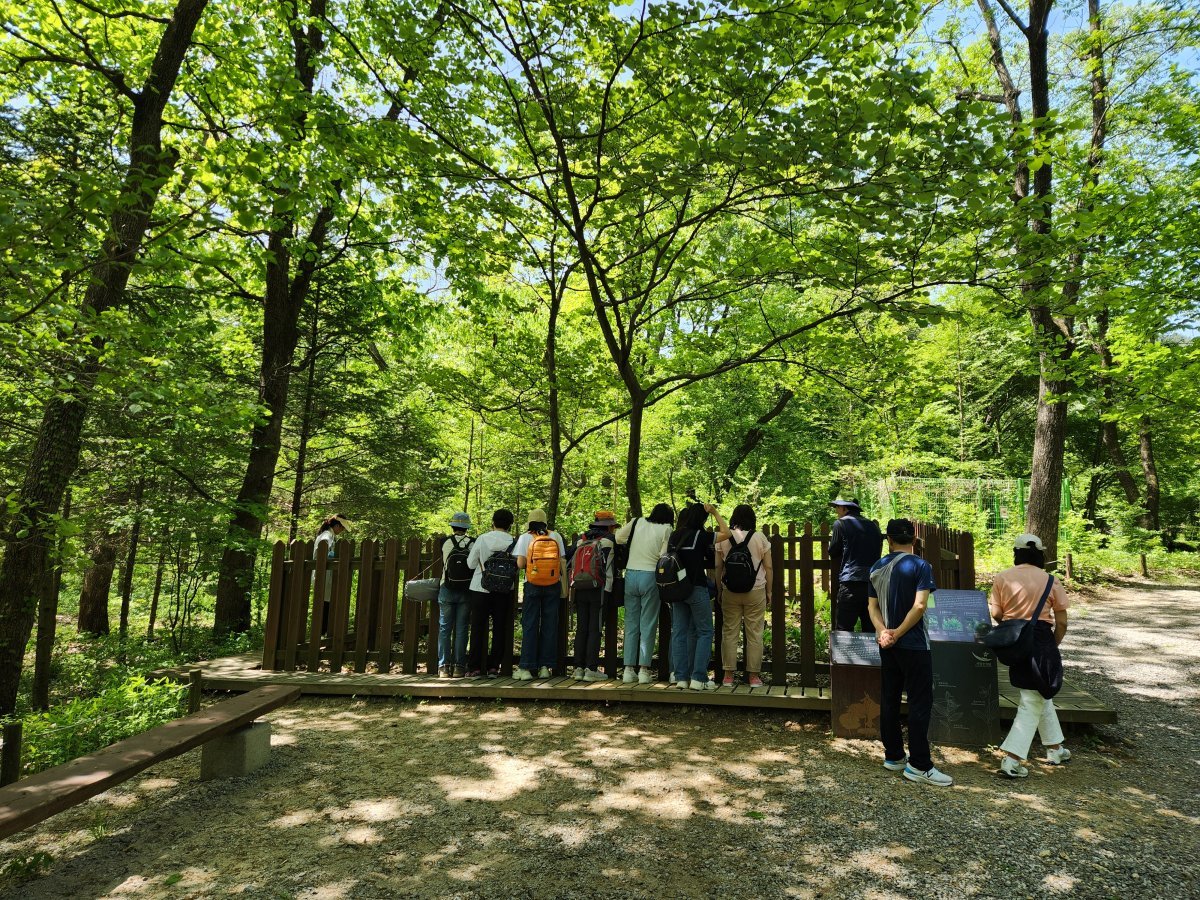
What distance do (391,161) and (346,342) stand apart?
6046 millimetres

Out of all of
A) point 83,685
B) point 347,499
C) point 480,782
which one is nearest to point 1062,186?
point 480,782

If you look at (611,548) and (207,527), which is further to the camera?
(207,527)

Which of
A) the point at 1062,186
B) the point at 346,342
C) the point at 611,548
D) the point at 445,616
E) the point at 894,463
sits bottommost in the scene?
the point at 445,616

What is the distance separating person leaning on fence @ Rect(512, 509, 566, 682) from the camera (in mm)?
7121

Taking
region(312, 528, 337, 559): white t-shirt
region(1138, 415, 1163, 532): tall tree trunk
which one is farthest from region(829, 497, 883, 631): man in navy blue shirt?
region(1138, 415, 1163, 532): tall tree trunk

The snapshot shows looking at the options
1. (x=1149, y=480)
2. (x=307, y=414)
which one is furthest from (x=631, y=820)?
(x=1149, y=480)

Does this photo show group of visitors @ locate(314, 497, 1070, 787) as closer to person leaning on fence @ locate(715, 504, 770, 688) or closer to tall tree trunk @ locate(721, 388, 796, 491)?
person leaning on fence @ locate(715, 504, 770, 688)

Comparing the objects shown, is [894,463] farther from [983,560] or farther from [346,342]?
[346,342]

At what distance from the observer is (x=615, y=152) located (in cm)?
697

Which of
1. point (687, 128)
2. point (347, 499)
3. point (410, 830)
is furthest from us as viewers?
point (347, 499)

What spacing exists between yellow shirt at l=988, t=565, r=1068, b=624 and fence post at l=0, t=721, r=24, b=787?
701 centimetres

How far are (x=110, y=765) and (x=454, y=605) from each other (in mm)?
3935

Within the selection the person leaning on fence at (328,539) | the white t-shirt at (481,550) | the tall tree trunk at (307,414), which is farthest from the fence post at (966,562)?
the tall tree trunk at (307,414)

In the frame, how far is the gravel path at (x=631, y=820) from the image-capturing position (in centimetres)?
347
